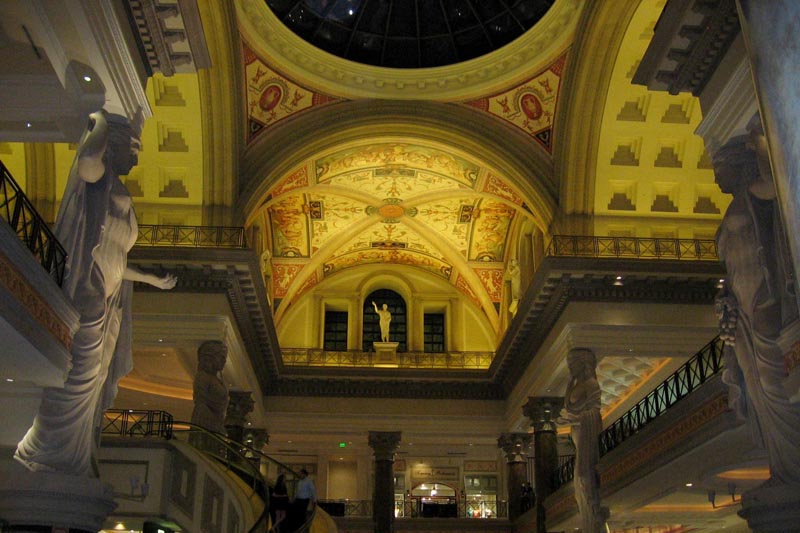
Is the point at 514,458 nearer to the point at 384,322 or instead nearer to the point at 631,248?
the point at 384,322

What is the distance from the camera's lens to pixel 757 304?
28.9ft

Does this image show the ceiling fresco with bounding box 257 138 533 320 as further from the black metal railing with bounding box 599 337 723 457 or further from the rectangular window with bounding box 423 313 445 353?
the black metal railing with bounding box 599 337 723 457

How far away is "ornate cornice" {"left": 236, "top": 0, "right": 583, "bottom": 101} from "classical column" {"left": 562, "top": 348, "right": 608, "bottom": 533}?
610 centimetres

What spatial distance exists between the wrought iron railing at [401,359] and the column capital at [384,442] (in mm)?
2326

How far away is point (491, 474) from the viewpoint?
26.9 m

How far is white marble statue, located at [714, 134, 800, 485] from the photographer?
8.50m

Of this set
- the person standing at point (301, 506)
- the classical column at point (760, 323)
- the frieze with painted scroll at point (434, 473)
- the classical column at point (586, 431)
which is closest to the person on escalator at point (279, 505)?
the person standing at point (301, 506)

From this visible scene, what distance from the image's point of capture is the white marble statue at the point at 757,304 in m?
8.50

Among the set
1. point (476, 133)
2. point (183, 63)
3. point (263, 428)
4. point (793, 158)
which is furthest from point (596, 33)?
point (793, 158)

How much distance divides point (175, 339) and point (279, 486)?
564 cm

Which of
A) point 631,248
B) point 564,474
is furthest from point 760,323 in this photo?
point 564,474

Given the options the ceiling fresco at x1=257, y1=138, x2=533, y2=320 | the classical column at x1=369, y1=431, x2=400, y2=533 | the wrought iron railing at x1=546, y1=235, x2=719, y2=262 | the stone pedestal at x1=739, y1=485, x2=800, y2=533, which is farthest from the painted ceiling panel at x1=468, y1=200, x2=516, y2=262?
the stone pedestal at x1=739, y1=485, x2=800, y2=533

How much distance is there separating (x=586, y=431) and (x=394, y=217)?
924 cm

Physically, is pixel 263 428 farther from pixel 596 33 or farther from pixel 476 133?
pixel 596 33
